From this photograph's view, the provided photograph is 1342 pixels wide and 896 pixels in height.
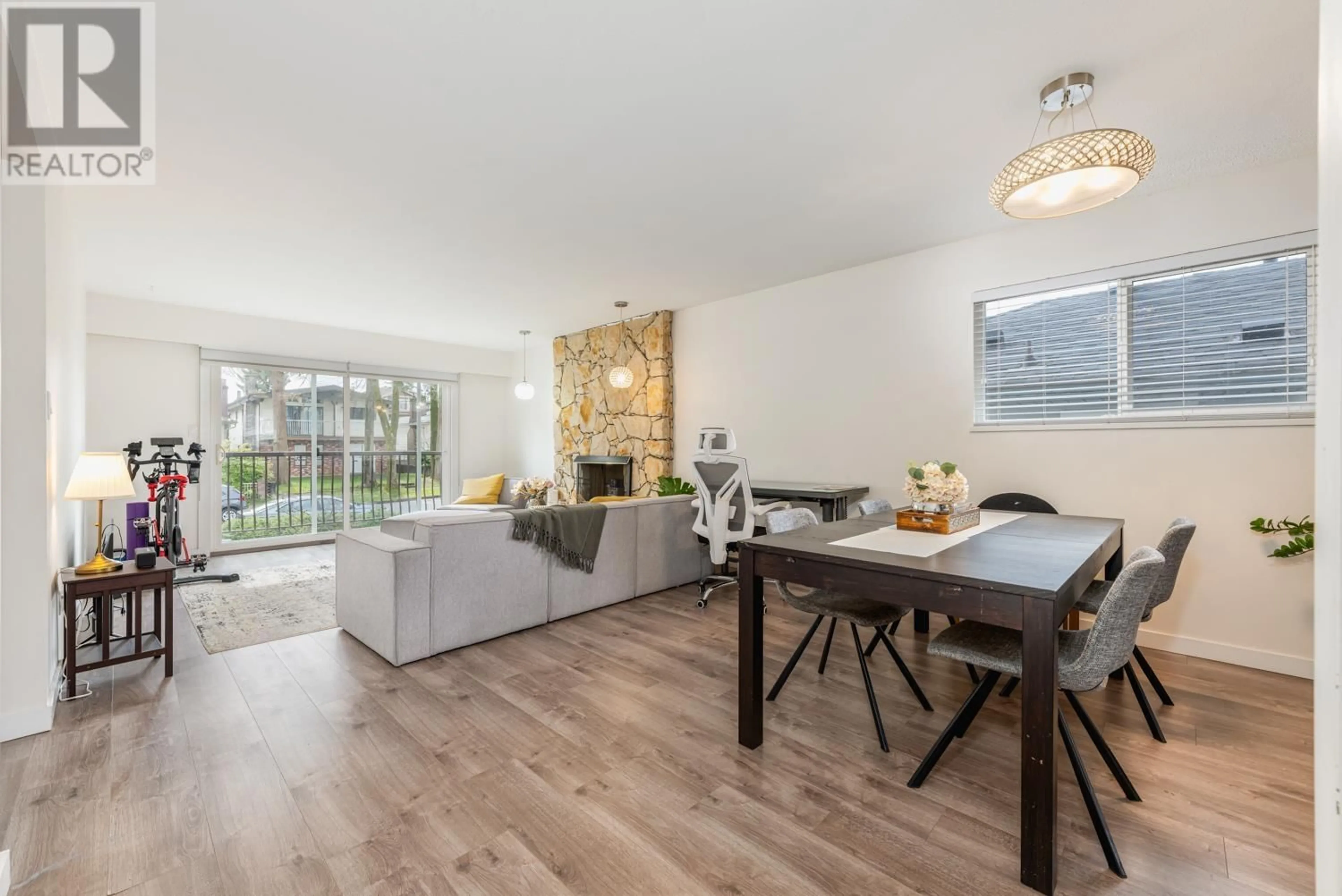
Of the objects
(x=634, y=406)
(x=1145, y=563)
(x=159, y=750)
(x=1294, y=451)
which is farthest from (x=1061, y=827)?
(x=634, y=406)

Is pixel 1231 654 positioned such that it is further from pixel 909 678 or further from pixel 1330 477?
pixel 1330 477

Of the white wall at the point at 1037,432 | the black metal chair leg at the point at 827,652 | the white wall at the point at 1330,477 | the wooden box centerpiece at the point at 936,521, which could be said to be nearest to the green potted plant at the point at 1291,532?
the white wall at the point at 1037,432

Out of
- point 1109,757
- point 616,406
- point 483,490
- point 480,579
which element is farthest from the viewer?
point 483,490

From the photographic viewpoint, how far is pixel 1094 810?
1586 mm

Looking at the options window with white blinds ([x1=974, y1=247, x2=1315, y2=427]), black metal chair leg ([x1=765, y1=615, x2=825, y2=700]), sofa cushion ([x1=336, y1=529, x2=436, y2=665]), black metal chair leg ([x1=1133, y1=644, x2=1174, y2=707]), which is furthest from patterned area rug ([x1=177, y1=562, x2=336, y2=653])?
window with white blinds ([x1=974, y1=247, x2=1315, y2=427])

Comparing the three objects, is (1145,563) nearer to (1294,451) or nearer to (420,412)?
(1294,451)

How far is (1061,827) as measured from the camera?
66.9 inches

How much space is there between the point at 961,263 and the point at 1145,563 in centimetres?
300

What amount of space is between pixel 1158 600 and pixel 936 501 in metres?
0.83

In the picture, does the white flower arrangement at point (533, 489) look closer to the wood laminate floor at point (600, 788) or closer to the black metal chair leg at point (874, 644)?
the wood laminate floor at point (600, 788)

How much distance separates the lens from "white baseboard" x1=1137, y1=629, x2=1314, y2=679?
2.80m

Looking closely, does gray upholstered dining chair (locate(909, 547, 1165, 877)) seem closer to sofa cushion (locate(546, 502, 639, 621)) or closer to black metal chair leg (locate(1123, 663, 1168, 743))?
black metal chair leg (locate(1123, 663, 1168, 743))

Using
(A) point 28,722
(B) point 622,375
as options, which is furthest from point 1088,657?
(B) point 622,375

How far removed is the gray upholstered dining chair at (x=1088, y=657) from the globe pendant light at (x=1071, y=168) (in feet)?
4.36
